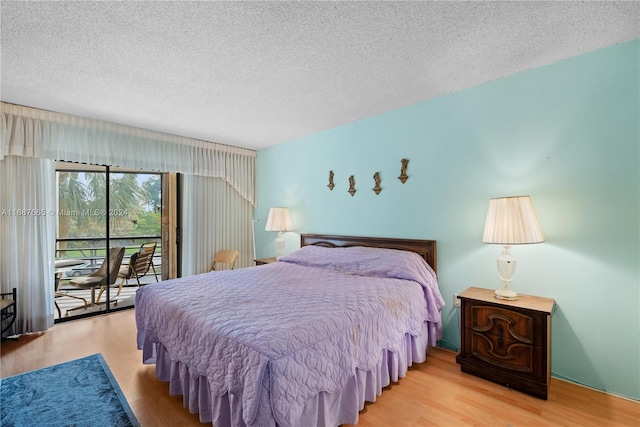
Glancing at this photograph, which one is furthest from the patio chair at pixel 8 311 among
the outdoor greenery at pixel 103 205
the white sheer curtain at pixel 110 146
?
the white sheer curtain at pixel 110 146

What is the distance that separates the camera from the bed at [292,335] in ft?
4.42

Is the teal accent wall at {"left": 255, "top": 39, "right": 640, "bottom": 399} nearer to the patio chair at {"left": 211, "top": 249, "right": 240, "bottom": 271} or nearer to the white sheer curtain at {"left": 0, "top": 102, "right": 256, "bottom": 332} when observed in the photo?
the patio chair at {"left": 211, "top": 249, "right": 240, "bottom": 271}

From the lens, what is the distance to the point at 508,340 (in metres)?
2.12

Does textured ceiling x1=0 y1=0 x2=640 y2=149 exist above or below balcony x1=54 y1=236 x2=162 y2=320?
above

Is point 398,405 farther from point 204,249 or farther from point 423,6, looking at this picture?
point 204,249

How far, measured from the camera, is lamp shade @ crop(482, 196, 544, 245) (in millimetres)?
2057

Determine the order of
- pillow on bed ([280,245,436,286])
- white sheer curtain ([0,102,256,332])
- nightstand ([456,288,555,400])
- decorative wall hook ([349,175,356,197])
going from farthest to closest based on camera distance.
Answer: decorative wall hook ([349,175,356,197]) < white sheer curtain ([0,102,256,332]) < pillow on bed ([280,245,436,286]) < nightstand ([456,288,555,400])

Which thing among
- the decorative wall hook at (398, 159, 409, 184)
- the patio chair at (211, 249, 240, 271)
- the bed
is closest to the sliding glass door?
the patio chair at (211, 249, 240, 271)

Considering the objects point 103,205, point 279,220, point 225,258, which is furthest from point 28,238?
point 279,220

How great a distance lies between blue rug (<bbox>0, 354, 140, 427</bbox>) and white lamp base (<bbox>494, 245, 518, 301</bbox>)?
262 cm

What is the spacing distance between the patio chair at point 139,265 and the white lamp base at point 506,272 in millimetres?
4370

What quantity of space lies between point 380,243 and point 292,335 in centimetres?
197

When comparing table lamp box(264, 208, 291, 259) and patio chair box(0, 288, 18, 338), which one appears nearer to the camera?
patio chair box(0, 288, 18, 338)

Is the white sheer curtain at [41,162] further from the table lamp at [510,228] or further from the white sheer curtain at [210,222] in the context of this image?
the table lamp at [510,228]
